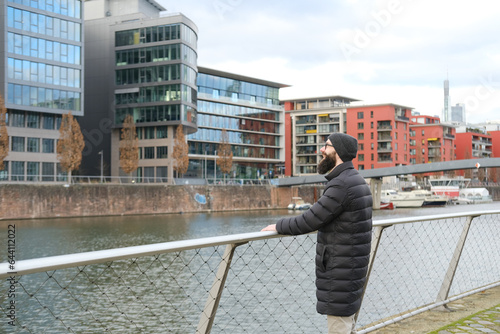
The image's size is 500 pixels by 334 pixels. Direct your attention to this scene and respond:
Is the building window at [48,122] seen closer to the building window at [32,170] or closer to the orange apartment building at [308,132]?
the building window at [32,170]

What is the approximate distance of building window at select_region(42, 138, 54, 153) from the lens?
214 ft

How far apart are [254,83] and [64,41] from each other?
41.0 m

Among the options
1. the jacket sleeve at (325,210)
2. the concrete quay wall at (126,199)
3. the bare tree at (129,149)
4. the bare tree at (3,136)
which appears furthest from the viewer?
the bare tree at (129,149)

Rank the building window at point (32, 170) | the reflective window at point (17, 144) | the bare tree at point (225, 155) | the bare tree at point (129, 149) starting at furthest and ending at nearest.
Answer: the bare tree at point (225, 155) < the bare tree at point (129, 149) < the building window at point (32, 170) < the reflective window at point (17, 144)

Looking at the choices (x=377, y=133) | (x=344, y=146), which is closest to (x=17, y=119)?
(x=344, y=146)

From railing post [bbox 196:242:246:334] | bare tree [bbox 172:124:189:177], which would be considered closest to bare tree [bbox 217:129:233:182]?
bare tree [bbox 172:124:189:177]

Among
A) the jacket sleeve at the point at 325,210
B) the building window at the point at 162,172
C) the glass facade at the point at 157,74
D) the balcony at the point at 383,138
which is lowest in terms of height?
the jacket sleeve at the point at 325,210

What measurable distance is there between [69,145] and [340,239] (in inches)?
2422

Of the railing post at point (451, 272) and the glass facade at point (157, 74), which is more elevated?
the glass facade at point (157, 74)


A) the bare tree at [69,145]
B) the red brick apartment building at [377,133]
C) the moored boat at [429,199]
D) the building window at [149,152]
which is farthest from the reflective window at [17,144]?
the red brick apartment building at [377,133]

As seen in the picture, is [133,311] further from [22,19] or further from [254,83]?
[254,83]

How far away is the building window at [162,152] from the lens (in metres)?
74.2

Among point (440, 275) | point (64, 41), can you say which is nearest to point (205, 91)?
point (64, 41)

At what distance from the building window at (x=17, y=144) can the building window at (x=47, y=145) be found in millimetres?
2434
